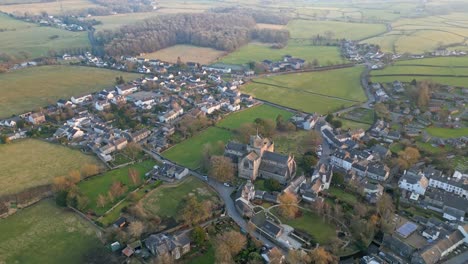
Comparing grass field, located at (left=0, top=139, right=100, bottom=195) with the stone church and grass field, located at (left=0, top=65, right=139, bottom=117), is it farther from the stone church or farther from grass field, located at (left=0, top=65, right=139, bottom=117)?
the stone church

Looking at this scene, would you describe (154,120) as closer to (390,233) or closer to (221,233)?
(221,233)

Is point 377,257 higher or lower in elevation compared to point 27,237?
higher

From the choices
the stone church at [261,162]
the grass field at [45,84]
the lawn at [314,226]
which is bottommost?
the grass field at [45,84]

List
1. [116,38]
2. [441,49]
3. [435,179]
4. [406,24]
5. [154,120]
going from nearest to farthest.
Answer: [435,179], [154,120], [441,49], [116,38], [406,24]

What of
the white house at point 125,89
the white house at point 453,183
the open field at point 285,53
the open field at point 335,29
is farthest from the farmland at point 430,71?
the white house at point 125,89

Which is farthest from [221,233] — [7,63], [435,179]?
[7,63]

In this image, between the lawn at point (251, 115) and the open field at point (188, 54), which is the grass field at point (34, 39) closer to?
the open field at point (188, 54)
